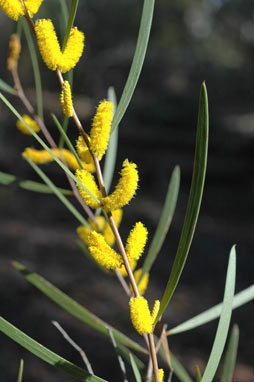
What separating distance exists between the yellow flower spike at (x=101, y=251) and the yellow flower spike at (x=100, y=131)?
0.20 feet

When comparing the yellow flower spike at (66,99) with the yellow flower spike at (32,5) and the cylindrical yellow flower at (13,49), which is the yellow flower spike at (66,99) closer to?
the yellow flower spike at (32,5)

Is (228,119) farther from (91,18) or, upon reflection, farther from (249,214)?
(91,18)

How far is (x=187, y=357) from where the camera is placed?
3.06 metres

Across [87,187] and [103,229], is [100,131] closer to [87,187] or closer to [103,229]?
[87,187]

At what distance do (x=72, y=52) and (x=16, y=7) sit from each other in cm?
5

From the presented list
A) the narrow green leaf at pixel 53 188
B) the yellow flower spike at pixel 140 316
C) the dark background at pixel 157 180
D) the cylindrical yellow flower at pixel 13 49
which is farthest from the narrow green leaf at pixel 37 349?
the dark background at pixel 157 180

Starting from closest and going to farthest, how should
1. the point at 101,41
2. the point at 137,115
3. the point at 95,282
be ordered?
the point at 95,282 → the point at 137,115 → the point at 101,41

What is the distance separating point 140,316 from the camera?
0.33m

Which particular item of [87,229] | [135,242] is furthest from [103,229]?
[135,242]

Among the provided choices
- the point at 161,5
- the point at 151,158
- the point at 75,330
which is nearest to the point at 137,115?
the point at 151,158

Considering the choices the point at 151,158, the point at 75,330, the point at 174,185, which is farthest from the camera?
the point at 151,158

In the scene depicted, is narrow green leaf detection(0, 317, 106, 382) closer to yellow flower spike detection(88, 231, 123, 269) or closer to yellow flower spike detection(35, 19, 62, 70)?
yellow flower spike detection(88, 231, 123, 269)

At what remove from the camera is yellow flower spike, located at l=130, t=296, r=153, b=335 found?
329mm

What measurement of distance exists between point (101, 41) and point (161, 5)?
1354 mm
